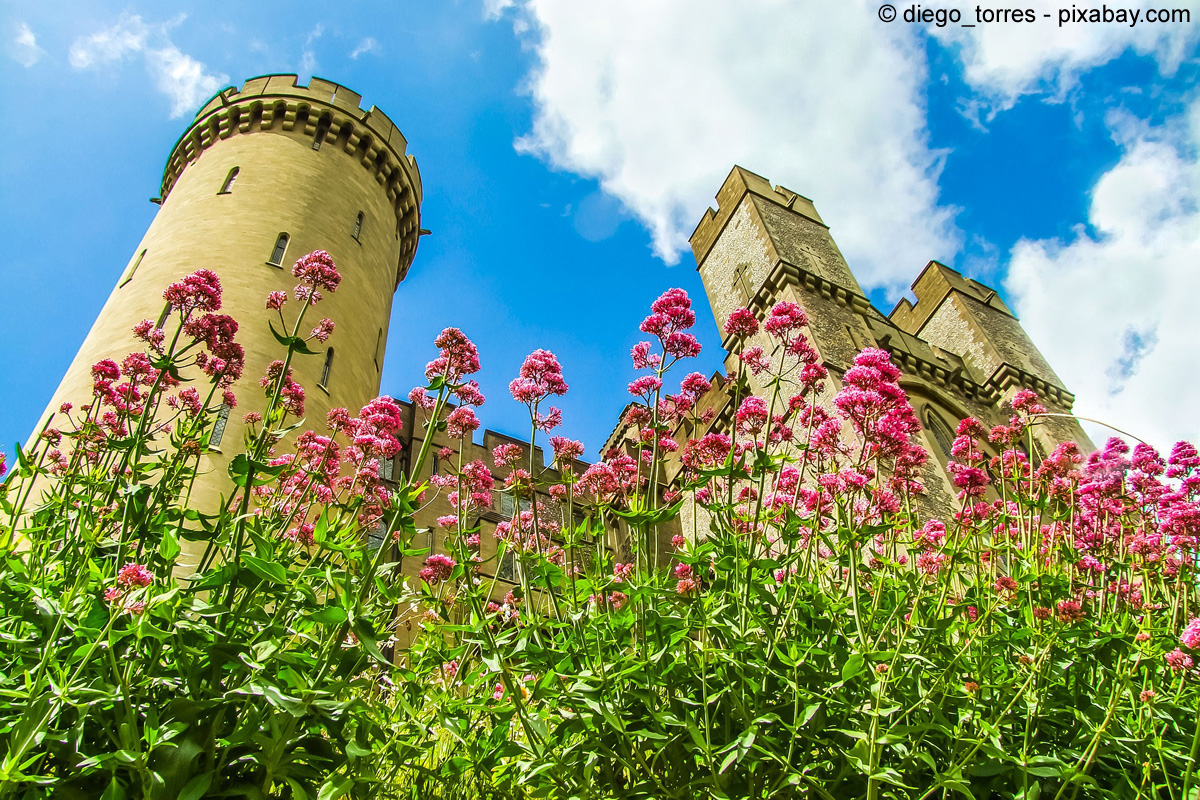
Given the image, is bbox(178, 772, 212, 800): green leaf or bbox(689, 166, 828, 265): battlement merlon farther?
bbox(689, 166, 828, 265): battlement merlon

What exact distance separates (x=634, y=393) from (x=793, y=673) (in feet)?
5.13

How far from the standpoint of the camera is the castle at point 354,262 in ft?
36.6

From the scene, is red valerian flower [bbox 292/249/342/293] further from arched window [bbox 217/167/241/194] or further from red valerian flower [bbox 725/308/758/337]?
arched window [bbox 217/167/241/194]

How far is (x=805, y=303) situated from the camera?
1767cm

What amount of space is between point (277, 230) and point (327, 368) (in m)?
2.70

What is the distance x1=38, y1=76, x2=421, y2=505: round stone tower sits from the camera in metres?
10.6

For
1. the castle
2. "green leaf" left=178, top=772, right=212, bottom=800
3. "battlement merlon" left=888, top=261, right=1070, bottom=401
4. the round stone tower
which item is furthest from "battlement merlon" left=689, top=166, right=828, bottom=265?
"green leaf" left=178, top=772, right=212, bottom=800

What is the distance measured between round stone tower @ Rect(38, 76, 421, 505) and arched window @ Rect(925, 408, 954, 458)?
41.9 feet

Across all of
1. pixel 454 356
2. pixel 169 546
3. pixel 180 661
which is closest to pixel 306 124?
pixel 454 356

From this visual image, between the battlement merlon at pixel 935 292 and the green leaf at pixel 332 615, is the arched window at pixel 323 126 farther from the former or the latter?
the battlement merlon at pixel 935 292

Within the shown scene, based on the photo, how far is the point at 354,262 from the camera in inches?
540

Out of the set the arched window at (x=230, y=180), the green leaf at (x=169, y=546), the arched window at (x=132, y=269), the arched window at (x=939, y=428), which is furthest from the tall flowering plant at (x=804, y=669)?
the arched window at (x=939, y=428)

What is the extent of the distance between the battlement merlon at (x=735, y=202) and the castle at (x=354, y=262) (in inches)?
2.7

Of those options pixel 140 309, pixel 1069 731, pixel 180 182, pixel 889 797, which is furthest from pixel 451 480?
pixel 180 182
